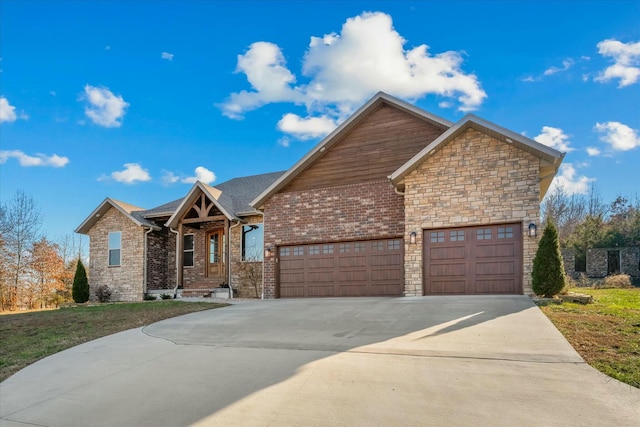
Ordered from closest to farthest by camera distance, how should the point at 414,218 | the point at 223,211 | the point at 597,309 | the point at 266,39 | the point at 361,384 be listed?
the point at 361,384 < the point at 597,309 < the point at 414,218 < the point at 266,39 < the point at 223,211

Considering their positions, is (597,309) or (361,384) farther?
(597,309)

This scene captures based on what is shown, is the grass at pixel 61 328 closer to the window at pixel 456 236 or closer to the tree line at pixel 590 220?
the window at pixel 456 236

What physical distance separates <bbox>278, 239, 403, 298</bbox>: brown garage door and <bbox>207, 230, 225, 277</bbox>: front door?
4206mm

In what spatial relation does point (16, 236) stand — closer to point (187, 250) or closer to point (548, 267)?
point (187, 250)

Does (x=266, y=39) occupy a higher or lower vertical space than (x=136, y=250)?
higher

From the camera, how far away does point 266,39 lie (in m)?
15.2

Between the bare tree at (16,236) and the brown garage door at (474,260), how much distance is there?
81.9 feet

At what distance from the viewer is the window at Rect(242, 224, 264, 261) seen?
683 inches

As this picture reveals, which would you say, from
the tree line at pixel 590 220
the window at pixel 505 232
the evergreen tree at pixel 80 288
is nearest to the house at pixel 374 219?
the window at pixel 505 232

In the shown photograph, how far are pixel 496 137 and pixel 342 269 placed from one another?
6395 millimetres

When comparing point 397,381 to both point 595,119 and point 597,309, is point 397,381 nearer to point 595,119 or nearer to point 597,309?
point 597,309

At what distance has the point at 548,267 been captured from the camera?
1074 centimetres

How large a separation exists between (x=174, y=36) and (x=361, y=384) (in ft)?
46.1

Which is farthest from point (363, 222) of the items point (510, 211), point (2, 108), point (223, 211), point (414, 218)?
point (2, 108)
